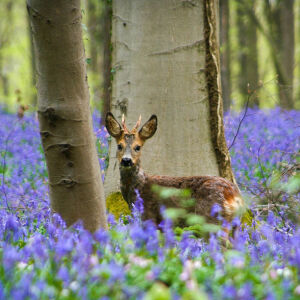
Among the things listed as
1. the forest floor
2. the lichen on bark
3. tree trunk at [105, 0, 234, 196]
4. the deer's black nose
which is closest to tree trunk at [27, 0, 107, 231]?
the forest floor

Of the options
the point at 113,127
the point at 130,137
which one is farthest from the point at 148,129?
the point at 113,127

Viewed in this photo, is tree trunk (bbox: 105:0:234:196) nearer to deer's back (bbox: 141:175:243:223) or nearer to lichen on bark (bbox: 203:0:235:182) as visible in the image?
lichen on bark (bbox: 203:0:235:182)

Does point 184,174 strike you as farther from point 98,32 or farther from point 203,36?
point 98,32

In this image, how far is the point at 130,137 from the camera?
5.45 meters

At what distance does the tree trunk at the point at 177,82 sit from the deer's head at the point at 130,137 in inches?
18.5

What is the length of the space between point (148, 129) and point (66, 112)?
1824 millimetres

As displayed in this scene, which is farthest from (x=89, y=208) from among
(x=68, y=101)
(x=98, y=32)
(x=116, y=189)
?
(x=98, y=32)

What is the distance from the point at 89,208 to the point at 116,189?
7.14 ft

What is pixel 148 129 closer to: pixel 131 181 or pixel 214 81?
pixel 131 181

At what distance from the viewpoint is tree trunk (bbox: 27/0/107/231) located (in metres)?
3.63

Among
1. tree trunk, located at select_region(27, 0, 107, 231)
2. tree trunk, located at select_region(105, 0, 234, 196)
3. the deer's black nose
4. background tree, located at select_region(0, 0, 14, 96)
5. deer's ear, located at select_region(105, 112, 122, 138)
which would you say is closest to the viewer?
tree trunk, located at select_region(27, 0, 107, 231)

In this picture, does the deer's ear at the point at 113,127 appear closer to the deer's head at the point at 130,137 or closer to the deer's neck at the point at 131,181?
the deer's head at the point at 130,137

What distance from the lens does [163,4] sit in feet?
19.0

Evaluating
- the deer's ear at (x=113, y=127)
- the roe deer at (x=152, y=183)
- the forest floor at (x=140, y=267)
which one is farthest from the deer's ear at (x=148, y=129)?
the forest floor at (x=140, y=267)
